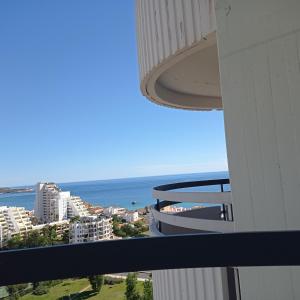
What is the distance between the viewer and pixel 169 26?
261 centimetres

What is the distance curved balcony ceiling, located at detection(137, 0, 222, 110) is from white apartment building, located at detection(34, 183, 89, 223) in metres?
50.6

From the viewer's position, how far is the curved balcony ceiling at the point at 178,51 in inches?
90.9

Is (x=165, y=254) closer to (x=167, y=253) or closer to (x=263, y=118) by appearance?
(x=167, y=253)

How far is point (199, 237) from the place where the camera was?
76 cm

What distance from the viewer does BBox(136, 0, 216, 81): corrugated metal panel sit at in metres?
2.23

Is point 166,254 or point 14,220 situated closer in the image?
point 166,254

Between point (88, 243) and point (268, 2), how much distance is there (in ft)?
6.14

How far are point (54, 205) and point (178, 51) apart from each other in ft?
204

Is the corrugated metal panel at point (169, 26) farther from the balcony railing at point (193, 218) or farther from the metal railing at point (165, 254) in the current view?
the metal railing at point (165, 254)

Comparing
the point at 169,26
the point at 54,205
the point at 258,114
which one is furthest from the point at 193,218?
the point at 54,205

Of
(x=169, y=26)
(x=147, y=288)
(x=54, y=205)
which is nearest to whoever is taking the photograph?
(x=169, y=26)

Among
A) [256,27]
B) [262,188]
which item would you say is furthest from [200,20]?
[262,188]

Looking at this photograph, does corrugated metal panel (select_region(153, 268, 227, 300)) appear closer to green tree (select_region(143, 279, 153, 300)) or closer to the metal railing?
the metal railing

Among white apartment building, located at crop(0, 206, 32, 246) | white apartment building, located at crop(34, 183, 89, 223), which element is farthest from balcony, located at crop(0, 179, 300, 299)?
white apartment building, located at crop(34, 183, 89, 223)
